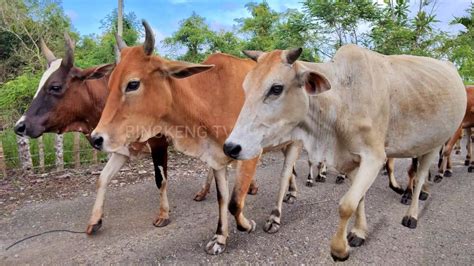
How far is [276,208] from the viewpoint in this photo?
166 inches

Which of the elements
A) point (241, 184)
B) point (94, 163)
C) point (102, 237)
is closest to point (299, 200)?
point (241, 184)

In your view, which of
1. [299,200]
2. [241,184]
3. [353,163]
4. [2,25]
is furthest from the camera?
[2,25]

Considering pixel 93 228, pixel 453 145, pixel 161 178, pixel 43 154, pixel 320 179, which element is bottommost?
pixel 93 228

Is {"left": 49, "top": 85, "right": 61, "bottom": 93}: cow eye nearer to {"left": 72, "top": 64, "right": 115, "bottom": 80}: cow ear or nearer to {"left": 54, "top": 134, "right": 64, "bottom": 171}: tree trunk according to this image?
{"left": 72, "top": 64, "right": 115, "bottom": 80}: cow ear

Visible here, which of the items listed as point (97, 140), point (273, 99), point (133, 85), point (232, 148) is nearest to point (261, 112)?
point (273, 99)

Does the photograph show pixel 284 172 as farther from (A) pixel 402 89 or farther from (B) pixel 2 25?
(B) pixel 2 25

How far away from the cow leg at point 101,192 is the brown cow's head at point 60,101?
58cm

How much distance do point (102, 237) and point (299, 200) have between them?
259 centimetres

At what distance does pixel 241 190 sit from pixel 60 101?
2.22m

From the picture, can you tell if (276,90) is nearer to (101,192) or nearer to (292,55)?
(292,55)

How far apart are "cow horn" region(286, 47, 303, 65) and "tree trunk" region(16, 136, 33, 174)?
512cm

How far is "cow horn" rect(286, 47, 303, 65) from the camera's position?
2.64 meters

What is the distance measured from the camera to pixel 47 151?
6.70m

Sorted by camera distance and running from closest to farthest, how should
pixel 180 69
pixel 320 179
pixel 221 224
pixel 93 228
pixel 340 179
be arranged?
pixel 180 69 → pixel 221 224 → pixel 93 228 → pixel 340 179 → pixel 320 179
